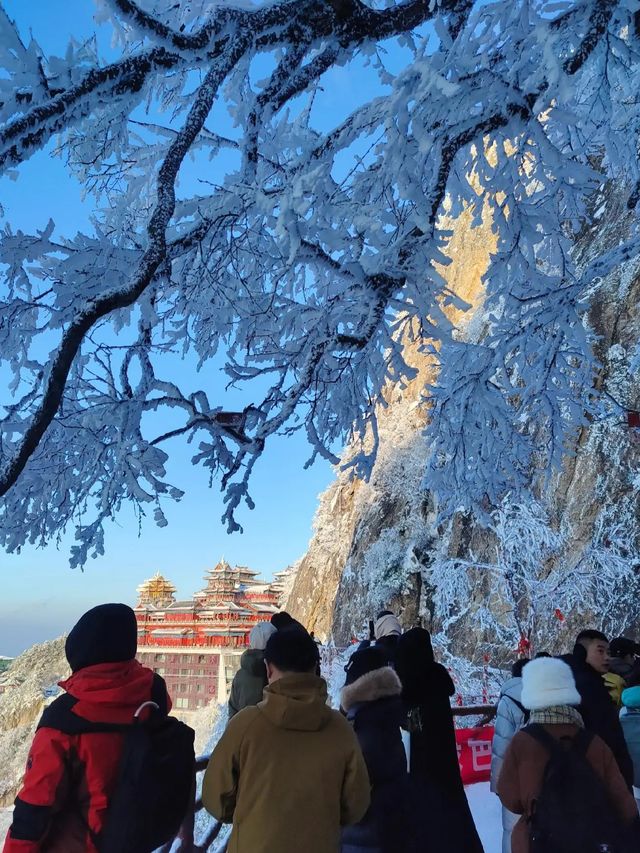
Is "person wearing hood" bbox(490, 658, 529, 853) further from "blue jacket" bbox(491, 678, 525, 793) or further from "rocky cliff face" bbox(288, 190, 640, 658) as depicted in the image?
"rocky cliff face" bbox(288, 190, 640, 658)

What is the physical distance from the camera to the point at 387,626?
4.15 m

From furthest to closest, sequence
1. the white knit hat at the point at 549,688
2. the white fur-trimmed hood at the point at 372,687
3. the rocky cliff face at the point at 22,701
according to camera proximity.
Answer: the rocky cliff face at the point at 22,701 < the white fur-trimmed hood at the point at 372,687 < the white knit hat at the point at 549,688

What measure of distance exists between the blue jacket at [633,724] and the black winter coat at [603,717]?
2.89 feet

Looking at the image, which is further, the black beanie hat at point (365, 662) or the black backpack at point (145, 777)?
the black beanie hat at point (365, 662)

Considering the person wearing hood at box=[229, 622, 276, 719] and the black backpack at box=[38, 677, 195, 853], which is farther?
the person wearing hood at box=[229, 622, 276, 719]

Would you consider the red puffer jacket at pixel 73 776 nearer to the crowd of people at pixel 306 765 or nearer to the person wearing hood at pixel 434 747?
the crowd of people at pixel 306 765

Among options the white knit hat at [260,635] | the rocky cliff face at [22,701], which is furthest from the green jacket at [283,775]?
the rocky cliff face at [22,701]

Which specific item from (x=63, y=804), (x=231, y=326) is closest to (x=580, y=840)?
(x=63, y=804)

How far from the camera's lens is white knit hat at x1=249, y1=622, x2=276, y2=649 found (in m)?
3.76

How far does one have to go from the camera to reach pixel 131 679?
1762 millimetres

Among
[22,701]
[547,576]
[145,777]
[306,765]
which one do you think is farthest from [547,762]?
[22,701]

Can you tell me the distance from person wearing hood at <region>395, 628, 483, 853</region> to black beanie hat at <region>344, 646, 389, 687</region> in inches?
15.2

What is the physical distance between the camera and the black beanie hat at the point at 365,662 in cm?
261

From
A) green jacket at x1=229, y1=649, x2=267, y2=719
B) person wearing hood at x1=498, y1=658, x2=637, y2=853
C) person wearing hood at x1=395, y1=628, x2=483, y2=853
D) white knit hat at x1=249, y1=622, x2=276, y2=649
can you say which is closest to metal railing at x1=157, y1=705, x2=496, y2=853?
green jacket at x1=229, y1=649, x2=267, y2=719
